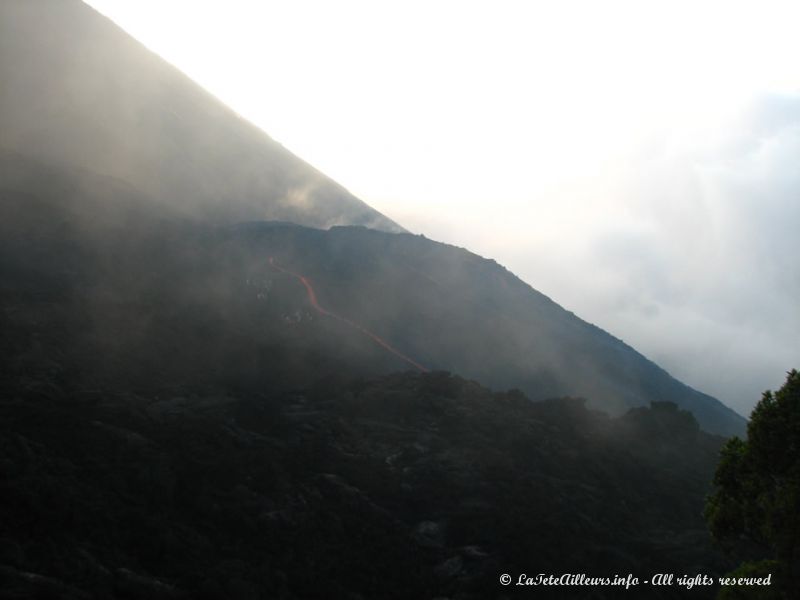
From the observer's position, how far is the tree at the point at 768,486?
17.0 meters

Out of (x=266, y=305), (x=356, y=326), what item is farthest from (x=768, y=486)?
(x=356, y=326)

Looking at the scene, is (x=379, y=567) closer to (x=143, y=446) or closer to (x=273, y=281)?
(x=143, y=446)

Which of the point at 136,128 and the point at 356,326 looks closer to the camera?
the point at 356,326

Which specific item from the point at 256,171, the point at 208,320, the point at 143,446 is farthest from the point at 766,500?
the point at 256,171

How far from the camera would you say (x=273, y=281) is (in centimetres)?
9650

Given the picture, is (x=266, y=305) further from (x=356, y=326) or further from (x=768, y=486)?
(x=768, y=486)

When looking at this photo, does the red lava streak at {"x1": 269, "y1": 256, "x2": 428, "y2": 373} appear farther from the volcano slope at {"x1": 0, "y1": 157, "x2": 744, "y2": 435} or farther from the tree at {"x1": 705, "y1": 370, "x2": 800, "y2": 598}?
the tree at {"x1": 705, "y1": 370, "x2": 800, "y2": 598}

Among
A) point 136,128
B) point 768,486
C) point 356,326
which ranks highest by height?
point 136,128

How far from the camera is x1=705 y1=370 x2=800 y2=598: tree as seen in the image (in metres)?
17.0

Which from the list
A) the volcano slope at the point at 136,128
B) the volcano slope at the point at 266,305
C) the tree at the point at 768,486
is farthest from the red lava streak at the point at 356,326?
the tree at the point at 768,486

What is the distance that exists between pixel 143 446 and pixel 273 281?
60647 millimetres

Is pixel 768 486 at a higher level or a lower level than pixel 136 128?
lower

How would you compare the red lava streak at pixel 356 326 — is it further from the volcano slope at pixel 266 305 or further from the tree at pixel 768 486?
the tree at pixel 768 486

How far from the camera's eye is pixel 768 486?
18078 millimetres
